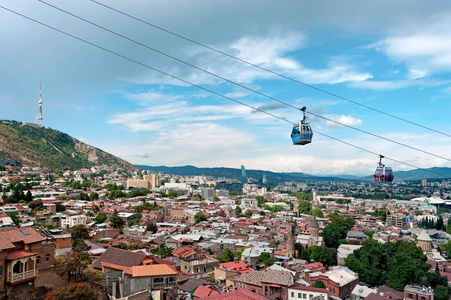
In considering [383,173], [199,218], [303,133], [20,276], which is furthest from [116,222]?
[303,133]

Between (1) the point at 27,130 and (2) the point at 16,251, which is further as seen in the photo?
(1) the point at 27,130

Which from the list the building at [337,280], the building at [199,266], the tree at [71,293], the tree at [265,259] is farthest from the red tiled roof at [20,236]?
the tree at [265,259]

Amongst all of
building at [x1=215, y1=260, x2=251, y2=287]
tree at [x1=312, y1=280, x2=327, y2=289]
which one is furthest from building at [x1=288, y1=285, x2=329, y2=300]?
building at [x1=215, y1=260, x2=251, y2=287]

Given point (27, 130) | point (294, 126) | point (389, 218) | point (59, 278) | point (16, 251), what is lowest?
point (389, 218)

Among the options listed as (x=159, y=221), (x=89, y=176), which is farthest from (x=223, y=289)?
(x=89, y=176)

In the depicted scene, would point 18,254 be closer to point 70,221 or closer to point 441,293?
point 441,293

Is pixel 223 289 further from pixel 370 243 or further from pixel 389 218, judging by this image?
pixel 389 218

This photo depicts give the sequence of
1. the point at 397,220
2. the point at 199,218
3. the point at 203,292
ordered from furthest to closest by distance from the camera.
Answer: the point at 397,220 < the point at 199,218 < the point at 203,292

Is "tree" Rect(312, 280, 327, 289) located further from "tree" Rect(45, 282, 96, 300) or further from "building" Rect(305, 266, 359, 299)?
"tree" Rect(45, 282, 96, 300)
